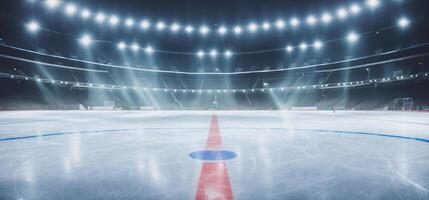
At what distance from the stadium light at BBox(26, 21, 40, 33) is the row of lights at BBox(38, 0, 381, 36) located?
562 centimetres

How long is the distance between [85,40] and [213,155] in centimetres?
3470

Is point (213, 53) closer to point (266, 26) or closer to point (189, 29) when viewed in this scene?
point (189, 29)

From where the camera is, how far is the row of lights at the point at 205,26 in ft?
71.2

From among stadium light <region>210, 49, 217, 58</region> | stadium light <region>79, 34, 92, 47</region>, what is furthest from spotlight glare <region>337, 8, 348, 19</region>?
stadium light <region>79, 34, 92, 47</region>

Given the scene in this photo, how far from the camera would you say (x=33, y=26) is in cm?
2631

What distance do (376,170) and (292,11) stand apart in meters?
24.0

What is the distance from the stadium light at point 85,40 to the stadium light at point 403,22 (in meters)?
36.9

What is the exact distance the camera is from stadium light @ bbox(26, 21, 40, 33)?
25436 mm

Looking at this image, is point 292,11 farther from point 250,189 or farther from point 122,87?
point 122,87

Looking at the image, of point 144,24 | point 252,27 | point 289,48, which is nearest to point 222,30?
point 252,27

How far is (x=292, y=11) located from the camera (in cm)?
2381

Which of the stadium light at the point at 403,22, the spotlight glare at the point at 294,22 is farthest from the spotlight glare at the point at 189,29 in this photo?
the stadium light at the point at 403,22

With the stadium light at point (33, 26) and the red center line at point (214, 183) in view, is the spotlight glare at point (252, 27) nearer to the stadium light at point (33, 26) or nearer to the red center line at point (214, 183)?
the stadium light at point (33, 26)

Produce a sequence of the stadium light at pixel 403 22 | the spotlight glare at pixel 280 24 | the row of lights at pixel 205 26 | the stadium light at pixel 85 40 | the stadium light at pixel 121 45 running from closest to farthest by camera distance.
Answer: the row of lights at pixel 205 26, the stadium light at pixel 403 22, the spotlight glare at pixel 280 24, the stadium light at pixel 85 40, the stadium light at pixel 121 45
